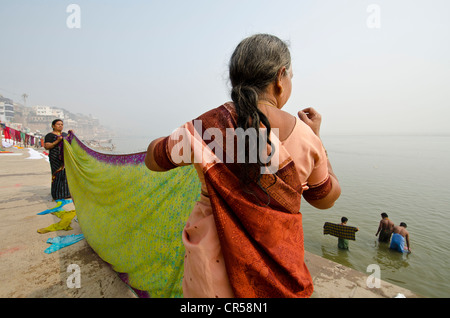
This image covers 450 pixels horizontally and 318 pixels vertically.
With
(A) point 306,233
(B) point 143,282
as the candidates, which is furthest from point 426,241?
(B) point 143,282

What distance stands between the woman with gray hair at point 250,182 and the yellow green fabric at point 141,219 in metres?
0.92

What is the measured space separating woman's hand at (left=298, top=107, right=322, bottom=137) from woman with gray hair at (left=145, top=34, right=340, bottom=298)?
17cm

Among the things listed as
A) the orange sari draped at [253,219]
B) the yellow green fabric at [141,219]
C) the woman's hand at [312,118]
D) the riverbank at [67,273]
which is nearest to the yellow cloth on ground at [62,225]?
the riverbank at [67,273]

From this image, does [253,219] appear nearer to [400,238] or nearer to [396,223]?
[400,238]

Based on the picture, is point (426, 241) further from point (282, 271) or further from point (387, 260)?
point (282, 271)

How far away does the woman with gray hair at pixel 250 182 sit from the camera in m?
0.90

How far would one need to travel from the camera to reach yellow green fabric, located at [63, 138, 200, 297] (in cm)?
189

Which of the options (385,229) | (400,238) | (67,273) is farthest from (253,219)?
(385,229)

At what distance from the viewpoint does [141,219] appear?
221 cm

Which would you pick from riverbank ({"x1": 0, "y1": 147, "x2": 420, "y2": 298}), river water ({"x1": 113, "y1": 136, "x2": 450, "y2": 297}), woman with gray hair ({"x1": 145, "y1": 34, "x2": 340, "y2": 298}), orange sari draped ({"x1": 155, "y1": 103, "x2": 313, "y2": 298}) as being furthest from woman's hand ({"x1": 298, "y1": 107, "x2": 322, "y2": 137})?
river water ({"x1": 113, "y1": 136, "x2": 450, "y2": 297})

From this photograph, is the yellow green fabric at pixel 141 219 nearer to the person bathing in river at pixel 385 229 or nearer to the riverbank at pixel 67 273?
the riverbank at pixel 67 273

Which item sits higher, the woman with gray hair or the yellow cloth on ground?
the woman with gray hair

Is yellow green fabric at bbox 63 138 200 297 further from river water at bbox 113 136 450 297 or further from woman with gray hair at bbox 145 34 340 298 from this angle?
woman with gray hair at bbox 145 34 340 298

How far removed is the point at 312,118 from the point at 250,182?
560 mm
